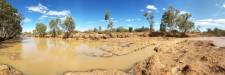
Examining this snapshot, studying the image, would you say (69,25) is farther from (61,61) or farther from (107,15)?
(61,61)

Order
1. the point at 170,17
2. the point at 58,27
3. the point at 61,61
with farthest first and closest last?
the point at 58,27 → the point at 170,17 → the point at 61,61

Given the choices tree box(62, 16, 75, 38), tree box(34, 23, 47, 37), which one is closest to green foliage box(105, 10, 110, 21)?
tree box(62, 16, 75, 38)

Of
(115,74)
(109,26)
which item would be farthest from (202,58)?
(109,26)

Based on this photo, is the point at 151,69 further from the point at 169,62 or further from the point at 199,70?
the point at 199,70

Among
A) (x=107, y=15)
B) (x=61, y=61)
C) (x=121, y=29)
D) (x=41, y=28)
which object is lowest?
(x=61, y=61)

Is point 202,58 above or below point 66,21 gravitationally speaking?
below

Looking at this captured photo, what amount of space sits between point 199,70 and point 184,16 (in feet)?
229

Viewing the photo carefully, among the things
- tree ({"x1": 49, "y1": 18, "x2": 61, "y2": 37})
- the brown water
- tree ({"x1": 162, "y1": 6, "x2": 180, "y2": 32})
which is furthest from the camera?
tree ({"x1": 49, "y1": 18, "x2": 61, "y2": 37})

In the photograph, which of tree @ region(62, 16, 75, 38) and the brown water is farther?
tree @ region(62, 16, 75, 38)

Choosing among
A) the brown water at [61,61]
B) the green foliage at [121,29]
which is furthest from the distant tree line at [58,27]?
the brown water at [61,61]

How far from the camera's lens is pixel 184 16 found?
74.2 m

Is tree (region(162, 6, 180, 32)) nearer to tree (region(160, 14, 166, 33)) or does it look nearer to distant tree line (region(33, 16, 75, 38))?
tree (region(160, 14, 166, 33))

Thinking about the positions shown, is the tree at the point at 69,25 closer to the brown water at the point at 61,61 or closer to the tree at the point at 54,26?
the tree at the point at 54,26

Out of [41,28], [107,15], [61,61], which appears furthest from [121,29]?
[61,61]
